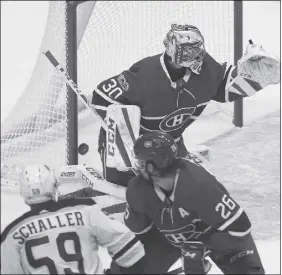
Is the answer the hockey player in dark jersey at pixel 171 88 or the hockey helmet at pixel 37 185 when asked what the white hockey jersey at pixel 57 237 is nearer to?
the hockey helmet at pixel 37 185

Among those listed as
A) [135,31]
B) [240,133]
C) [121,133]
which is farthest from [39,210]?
[240,133]

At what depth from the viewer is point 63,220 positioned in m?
2.28

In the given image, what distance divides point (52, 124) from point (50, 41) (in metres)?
0.34

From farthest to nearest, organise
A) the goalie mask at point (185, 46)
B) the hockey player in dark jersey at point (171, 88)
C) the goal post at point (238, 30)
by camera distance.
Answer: the goal post at point (238, 30)
the hockey player in dark jersey at point (171, 88)
the goalie mask at point (185, 46)

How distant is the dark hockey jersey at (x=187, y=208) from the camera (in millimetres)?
2469

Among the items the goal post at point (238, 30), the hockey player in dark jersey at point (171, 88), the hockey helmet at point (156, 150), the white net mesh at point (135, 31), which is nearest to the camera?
the hockey helmet at point (156, 150)

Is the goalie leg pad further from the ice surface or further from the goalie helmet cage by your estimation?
the goalie helmet cage

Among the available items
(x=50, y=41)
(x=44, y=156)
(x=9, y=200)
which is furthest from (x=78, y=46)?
(x=9, y=200)

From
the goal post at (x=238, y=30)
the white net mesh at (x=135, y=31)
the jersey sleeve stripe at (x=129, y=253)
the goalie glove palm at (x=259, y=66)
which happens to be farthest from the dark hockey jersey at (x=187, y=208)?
the goal post at (x=238, y=30)

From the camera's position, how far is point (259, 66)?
3.00 m

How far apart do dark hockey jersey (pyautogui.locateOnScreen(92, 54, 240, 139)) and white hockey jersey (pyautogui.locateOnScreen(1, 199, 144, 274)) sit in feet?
2.43

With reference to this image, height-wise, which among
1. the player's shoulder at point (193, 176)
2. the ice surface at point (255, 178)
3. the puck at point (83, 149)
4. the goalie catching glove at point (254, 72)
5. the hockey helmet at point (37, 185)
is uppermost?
the goalie catching glove at point (254, 72)

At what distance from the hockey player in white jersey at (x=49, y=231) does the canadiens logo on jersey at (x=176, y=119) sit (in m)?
0.78

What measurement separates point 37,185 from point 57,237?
0.14m
